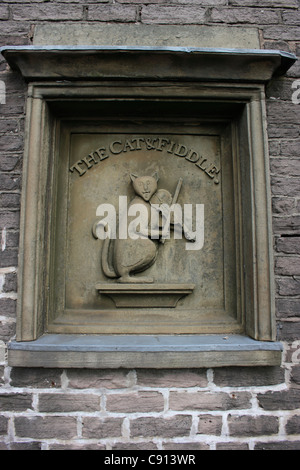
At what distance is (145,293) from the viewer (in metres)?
2.53

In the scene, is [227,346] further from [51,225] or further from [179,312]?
[51,225]

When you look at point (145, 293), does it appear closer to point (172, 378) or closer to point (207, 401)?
point (172, 378)

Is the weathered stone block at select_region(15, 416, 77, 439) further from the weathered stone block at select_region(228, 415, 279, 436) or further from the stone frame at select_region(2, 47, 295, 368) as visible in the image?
the weathered stone block at select_region(228, 415, 279, 436)

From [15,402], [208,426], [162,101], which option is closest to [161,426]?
[208,426]

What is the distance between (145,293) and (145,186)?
2.70ft

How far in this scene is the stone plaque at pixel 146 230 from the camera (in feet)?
8.30

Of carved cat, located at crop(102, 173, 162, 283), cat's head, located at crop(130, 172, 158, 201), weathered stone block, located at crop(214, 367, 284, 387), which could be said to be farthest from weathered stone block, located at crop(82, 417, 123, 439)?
cat's head, located at crop(130, 172, 158, 201)

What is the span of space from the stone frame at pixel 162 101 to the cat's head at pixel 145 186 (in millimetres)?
587

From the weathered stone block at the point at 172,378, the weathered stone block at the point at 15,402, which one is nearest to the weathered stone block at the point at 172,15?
the weathered stone block at the point at 172,378

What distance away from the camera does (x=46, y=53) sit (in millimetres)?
2330

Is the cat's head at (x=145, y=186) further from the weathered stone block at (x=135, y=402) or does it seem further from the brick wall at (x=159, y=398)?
the weathered stone block at (x=135, y=402)

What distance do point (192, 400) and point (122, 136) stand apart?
205 centimetres

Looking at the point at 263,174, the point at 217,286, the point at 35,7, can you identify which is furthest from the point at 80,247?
the point at 35,7

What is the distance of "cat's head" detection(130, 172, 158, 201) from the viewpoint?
258cm
